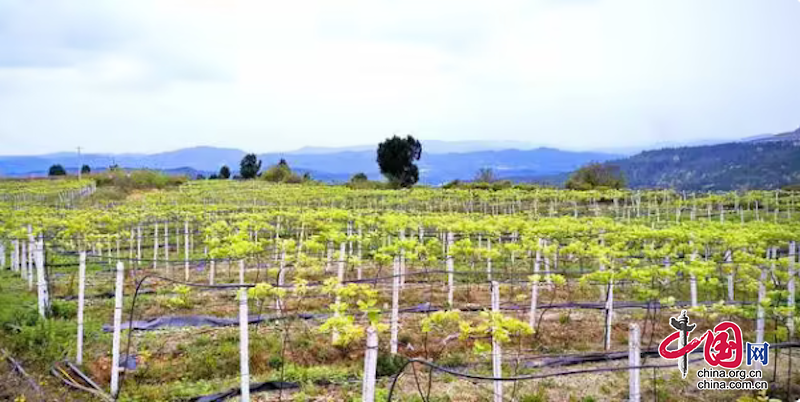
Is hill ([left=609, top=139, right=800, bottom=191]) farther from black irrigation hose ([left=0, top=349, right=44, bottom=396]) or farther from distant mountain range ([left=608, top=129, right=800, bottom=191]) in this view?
black irrigation hose ([left=0, top=349, right=44, bottom=396])

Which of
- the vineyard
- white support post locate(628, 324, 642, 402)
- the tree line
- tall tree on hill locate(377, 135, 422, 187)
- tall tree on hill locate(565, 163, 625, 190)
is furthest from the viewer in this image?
tall tree on hill locate(377, 135, 422, 187)

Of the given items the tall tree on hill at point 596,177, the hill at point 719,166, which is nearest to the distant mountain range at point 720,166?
the hill at point 719,166

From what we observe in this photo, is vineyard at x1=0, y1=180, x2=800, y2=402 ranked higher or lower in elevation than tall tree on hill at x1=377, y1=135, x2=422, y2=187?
lower

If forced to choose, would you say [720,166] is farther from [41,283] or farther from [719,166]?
[41,283]

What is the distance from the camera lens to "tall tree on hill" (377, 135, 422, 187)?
4662 cm

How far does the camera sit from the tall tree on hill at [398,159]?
46.6m

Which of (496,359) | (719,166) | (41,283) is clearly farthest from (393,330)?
(719,166)

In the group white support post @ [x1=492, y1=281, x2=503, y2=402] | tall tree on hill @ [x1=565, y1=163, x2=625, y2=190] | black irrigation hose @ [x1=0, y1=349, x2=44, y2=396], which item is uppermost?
tall tree on hill @ [x1=565, y1=163, x2=625, y2=190]

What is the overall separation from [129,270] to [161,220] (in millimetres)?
5669

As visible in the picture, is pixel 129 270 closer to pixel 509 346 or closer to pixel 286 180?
pixel 509 346

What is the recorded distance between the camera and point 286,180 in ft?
183

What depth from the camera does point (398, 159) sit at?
46688 mm

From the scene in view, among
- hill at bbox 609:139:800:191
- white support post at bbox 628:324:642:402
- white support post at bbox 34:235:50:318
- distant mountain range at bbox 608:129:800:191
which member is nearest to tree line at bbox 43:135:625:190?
hill at bbox 609:139:800:191

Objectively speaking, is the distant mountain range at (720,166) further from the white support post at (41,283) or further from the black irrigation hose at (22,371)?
the black irrigation hose at (22,371)
